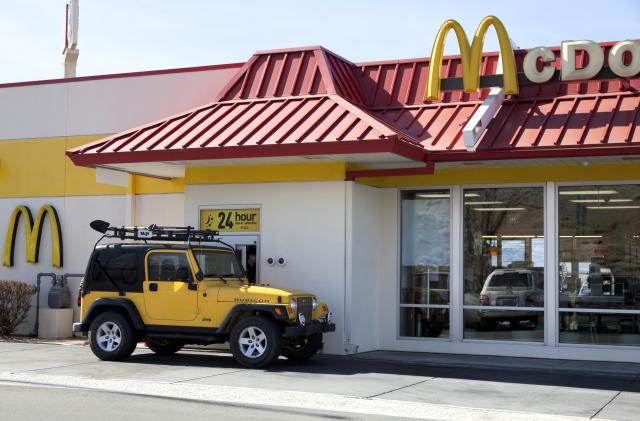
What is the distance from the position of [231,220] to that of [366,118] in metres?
3.50

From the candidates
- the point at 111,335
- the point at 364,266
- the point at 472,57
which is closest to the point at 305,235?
the point at 364,266

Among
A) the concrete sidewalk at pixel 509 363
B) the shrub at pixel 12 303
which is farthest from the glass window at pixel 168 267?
the shrub at pixel 12 303

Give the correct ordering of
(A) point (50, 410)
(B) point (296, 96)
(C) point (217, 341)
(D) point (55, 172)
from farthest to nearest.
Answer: (D) point (55, 172) → (B) point (296, 96) → (C) point (217, 341) → (A) point (50, 410)

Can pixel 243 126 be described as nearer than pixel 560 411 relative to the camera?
No

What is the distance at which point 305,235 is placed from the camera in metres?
16.7

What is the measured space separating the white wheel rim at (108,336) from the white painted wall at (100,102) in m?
5.90

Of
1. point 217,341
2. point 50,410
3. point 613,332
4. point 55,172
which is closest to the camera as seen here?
point 50,410

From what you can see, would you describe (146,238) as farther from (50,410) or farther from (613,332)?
(613,332)

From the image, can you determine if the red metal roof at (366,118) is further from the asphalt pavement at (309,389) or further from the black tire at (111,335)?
the asphalt pavement at (309,389)

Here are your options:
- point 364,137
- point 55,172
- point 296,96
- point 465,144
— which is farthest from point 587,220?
point 55,172

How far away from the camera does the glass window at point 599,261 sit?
15859mm

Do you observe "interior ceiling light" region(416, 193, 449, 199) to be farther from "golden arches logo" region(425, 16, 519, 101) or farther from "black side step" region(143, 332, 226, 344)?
→ "black side step" region(143, 332, 226, 344)

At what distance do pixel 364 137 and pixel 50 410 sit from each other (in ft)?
22.5

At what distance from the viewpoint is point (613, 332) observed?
15.8 m
